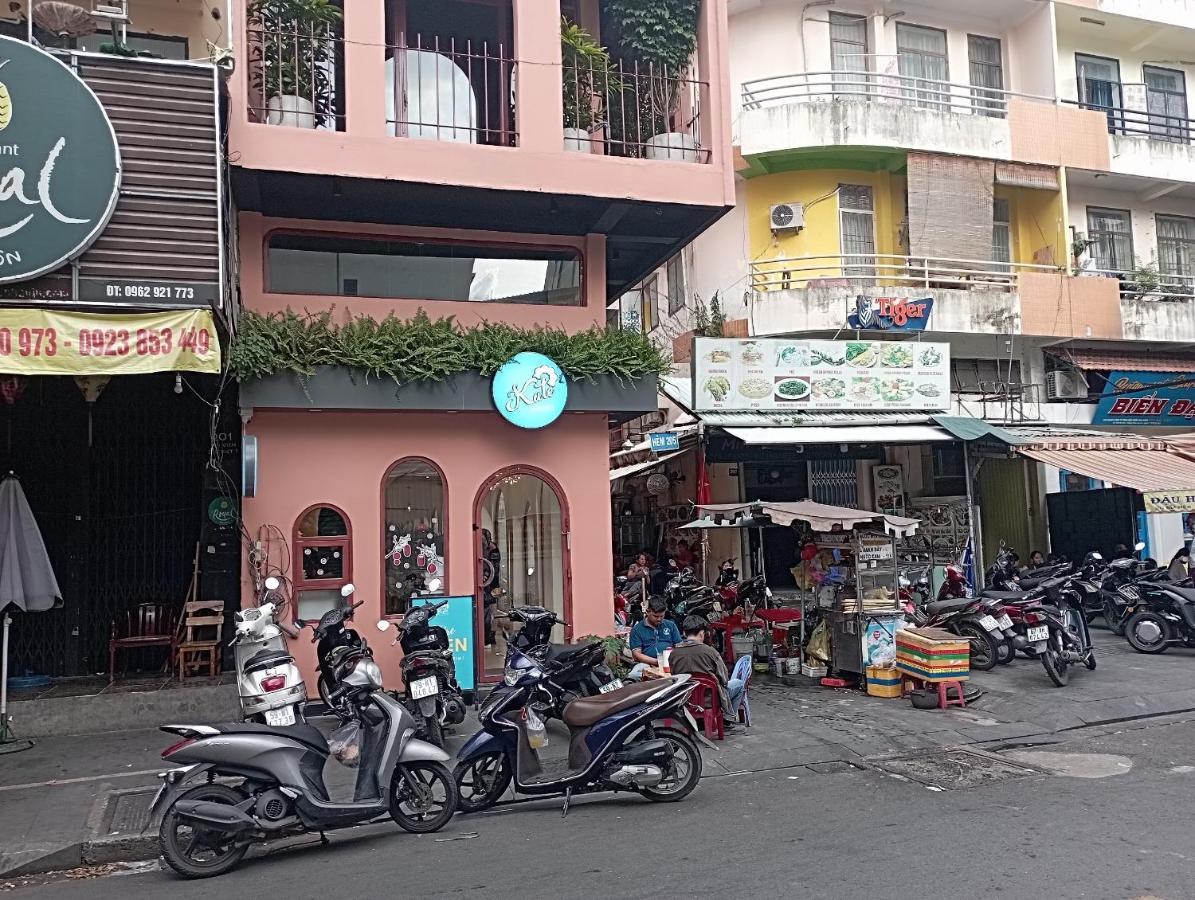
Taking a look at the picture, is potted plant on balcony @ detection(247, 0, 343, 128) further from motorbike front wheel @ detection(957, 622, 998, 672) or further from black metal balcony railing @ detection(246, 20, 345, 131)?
motorbike front wheel @ detection(957, 622, 998, 672)

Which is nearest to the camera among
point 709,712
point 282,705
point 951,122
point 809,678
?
point 282,705

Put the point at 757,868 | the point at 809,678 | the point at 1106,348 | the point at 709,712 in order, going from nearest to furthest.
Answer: the point at 757,868
the point at 709,712
the point at 809,678
the point at 1106,348

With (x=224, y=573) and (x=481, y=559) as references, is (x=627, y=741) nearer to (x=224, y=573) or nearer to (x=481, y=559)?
(x=481, y=559)

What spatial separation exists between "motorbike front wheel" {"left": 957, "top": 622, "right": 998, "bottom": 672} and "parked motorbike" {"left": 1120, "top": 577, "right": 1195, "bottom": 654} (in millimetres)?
2566

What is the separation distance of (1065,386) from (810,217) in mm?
6467

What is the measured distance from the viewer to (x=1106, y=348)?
61.5 feet

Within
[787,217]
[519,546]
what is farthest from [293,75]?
[787,217]

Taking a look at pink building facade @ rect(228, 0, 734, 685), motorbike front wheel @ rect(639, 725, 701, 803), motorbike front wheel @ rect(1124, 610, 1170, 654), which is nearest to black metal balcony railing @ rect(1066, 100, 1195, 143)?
motorbike front wheel @ rect(1124, 610, 1170, 654)

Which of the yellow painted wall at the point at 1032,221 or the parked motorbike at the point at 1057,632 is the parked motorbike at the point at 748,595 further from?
the yellow painted wall at the point at 1032,221

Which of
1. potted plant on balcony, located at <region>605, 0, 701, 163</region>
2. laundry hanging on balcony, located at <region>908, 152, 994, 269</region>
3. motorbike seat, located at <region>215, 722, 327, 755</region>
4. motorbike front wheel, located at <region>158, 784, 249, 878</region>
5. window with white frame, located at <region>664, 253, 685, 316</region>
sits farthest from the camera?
window with white frame, located at <region>664, 253, 685, 316</region>

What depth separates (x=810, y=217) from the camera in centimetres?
1767

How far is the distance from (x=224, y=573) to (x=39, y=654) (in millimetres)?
2248

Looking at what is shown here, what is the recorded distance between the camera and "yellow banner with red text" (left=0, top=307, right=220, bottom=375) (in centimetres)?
736

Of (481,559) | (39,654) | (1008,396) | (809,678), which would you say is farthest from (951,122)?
(39,654)
